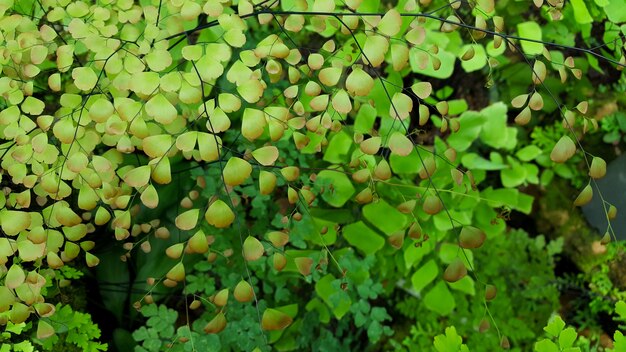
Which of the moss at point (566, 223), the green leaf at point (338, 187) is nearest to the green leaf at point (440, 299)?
the green leaf at point (338, 187)

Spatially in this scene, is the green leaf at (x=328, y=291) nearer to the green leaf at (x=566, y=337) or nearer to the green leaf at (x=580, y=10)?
the green leaf at (x=566, y=337)

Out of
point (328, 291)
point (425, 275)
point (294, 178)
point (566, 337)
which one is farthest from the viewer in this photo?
point (425, 275)

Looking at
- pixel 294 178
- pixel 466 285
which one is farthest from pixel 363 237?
pixel 294 178

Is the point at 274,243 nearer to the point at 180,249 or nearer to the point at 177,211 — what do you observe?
the point at 180,249

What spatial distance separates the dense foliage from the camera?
111 cm

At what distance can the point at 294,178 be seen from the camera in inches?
49.2

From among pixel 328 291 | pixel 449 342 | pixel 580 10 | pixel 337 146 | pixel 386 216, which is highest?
pixel 580 10

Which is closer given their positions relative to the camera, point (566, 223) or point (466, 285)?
point (466, 285)

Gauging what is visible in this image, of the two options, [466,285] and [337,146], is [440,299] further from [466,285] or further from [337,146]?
[337,146]

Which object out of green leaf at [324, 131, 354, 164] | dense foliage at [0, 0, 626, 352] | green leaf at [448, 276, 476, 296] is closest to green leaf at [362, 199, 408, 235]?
dense foliage at [0, 0, 626, 352]

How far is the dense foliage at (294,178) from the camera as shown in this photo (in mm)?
1108

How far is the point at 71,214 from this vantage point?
1172mm

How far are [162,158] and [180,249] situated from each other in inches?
7.4

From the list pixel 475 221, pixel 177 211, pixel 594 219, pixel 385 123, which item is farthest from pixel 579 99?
pixel 177 211
